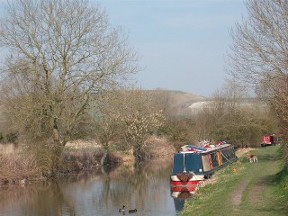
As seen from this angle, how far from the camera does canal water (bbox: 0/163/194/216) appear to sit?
17.2 metres

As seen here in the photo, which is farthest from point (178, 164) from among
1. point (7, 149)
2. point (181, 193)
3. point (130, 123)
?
point (130, 123)

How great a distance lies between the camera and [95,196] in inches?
824

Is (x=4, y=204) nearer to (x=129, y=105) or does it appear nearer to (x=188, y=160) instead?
(x=188, y=160)

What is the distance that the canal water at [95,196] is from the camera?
17227 mm

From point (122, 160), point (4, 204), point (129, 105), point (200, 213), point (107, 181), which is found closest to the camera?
point (200, 213)

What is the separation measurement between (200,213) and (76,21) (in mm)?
19144

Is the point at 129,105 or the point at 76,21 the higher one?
the point at 76,21

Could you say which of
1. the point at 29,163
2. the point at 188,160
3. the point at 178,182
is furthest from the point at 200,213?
the point at 29,163

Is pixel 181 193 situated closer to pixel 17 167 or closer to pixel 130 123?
pixel 17 167

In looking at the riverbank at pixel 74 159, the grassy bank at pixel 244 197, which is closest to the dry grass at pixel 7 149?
the riverbank at pixel 74 159

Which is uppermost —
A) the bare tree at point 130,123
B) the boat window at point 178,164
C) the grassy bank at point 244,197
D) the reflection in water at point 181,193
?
the bare tree at point 130,123

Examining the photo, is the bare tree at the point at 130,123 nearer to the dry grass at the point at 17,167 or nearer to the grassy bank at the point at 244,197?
the dry grass at the point at 17,167

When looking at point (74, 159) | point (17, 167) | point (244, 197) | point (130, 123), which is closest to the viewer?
point (244, 197)

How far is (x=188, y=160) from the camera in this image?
22.8 meters
